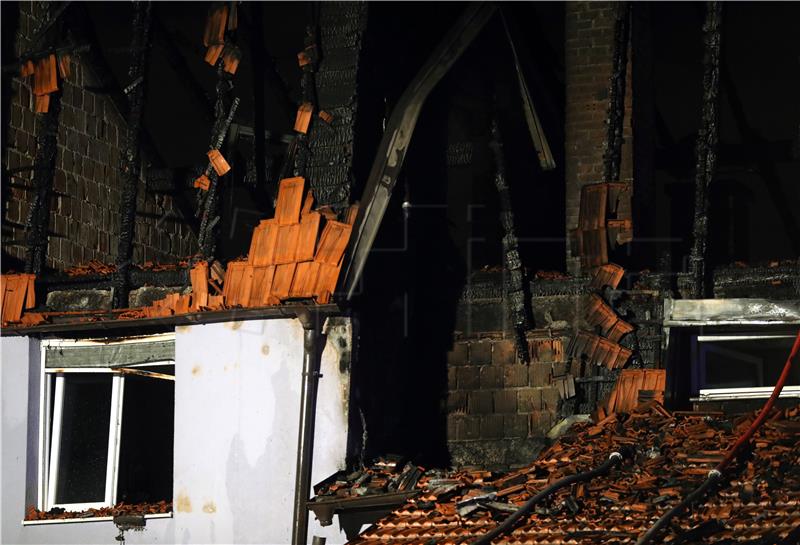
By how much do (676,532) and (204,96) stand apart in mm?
8633

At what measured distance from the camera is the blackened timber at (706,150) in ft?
43.0

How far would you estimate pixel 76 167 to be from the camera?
674 inches

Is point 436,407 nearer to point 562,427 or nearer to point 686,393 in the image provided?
point 562,427

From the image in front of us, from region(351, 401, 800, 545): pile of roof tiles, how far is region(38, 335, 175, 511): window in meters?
3.46

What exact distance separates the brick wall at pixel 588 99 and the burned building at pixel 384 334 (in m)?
0.02

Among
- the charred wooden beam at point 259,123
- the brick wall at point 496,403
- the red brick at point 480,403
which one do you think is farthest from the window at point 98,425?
the red brick at point 480,403

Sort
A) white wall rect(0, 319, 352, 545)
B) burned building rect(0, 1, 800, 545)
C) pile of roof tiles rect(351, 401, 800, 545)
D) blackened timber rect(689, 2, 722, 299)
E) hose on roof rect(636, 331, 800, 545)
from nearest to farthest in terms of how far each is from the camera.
→ hose on roof rect(636, 331, 800, 545) < pile of roof tiles rect(351, 401, 800, 545) < burned building rect(0, 1, 800, 545) < white wall rect(0, 319, 352, 545) < blackened timber rect(689, 2, 722, 299)

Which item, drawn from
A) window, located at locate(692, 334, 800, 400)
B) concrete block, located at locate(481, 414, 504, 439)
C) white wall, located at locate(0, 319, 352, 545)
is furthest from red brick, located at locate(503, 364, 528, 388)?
white wall, located at locate(0, 319, 352, 545)

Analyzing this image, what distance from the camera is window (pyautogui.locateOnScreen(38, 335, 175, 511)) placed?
1396 cm

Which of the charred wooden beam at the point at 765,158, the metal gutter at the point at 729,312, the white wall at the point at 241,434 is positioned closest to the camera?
the white wall at the point at 241,434

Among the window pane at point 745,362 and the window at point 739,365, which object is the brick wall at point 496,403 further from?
the window pane at point 745,362

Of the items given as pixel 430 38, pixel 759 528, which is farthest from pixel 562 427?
pixel 430 38

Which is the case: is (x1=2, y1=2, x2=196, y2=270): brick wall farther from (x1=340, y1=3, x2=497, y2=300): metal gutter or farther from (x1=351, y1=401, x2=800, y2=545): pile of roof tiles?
(x1=351, y1=401, x2=800, y2=545): pile of roof tiles

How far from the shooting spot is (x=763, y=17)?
1881 centimetres
